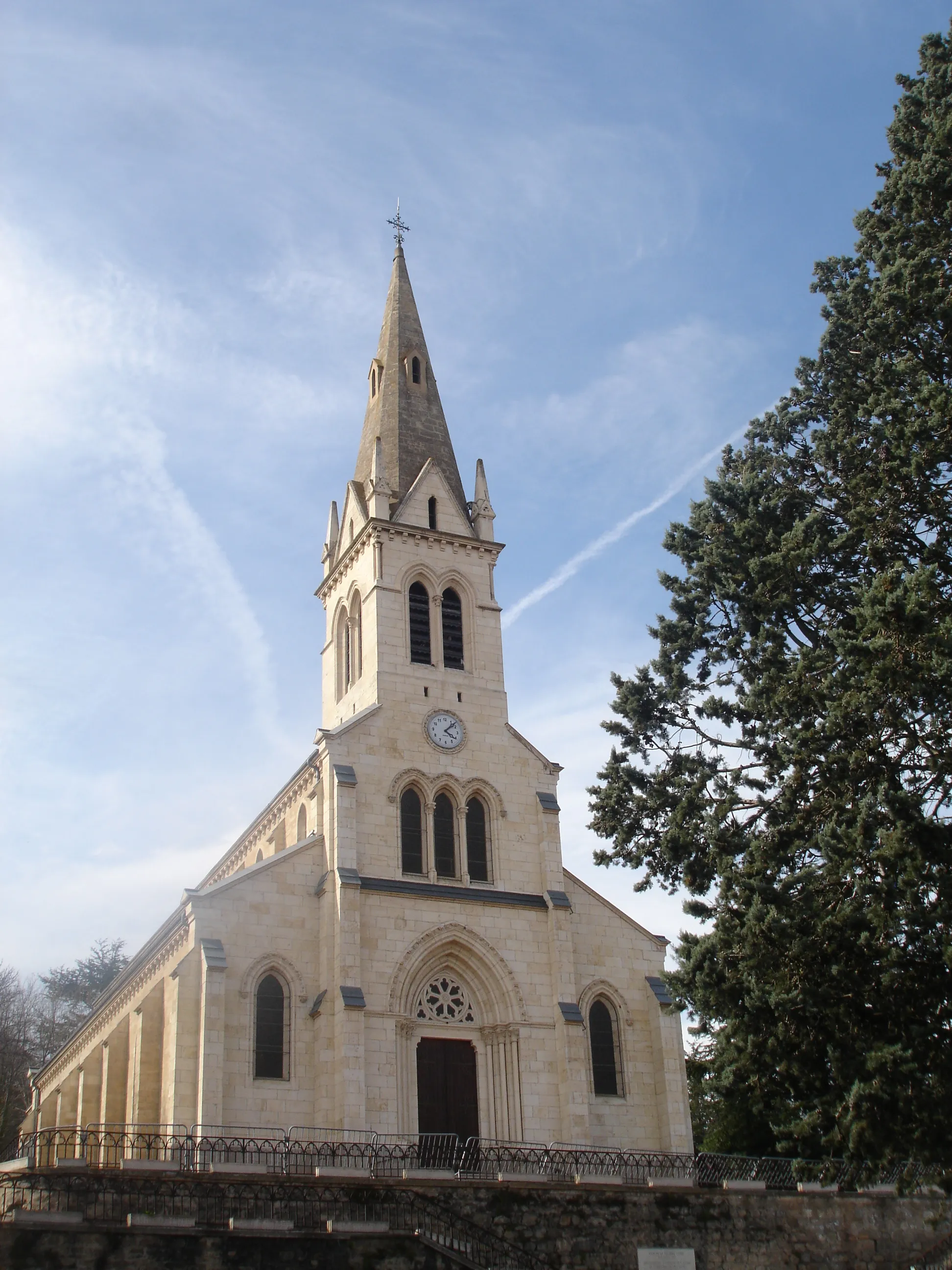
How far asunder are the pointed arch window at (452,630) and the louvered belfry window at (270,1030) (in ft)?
33.7

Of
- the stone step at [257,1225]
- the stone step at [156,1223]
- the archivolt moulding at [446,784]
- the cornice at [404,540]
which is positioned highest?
the cornice at [404,540]

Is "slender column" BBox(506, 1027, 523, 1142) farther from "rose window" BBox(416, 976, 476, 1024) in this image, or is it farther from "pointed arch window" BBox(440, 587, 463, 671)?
"pointed arch window" BBox(440, 587, 463, 671)

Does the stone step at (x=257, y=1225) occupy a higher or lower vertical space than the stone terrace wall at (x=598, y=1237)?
higher

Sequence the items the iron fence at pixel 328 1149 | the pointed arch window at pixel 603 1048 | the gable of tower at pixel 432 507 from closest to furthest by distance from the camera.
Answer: the iron fence at pixel 328 1149 < the pointed arch window at pixel 603 1048 < the gable of tower at pixel 432 507

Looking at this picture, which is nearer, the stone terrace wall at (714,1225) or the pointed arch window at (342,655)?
the stone terrace wall at (714,1225)

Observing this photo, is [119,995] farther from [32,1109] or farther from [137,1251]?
[137,1251]

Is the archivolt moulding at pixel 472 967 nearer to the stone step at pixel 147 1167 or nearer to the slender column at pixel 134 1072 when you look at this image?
the slender column at pixel 134 1072

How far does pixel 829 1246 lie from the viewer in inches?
1038

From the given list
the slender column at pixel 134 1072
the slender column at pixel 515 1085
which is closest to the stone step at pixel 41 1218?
the slender column at pixel 134 1072

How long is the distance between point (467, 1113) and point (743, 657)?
14.4m

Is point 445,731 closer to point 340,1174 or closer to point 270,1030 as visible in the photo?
point 270,1030

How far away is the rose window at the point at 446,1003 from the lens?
31.0m

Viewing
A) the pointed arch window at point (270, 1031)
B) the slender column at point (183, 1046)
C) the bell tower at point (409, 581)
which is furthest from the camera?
the bell tower at point (409, 581)

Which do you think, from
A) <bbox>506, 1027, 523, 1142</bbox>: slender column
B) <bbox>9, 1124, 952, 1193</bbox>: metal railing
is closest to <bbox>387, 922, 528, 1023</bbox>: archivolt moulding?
<bbox>506, 1027, 523, 1142</bbox>: slender column
